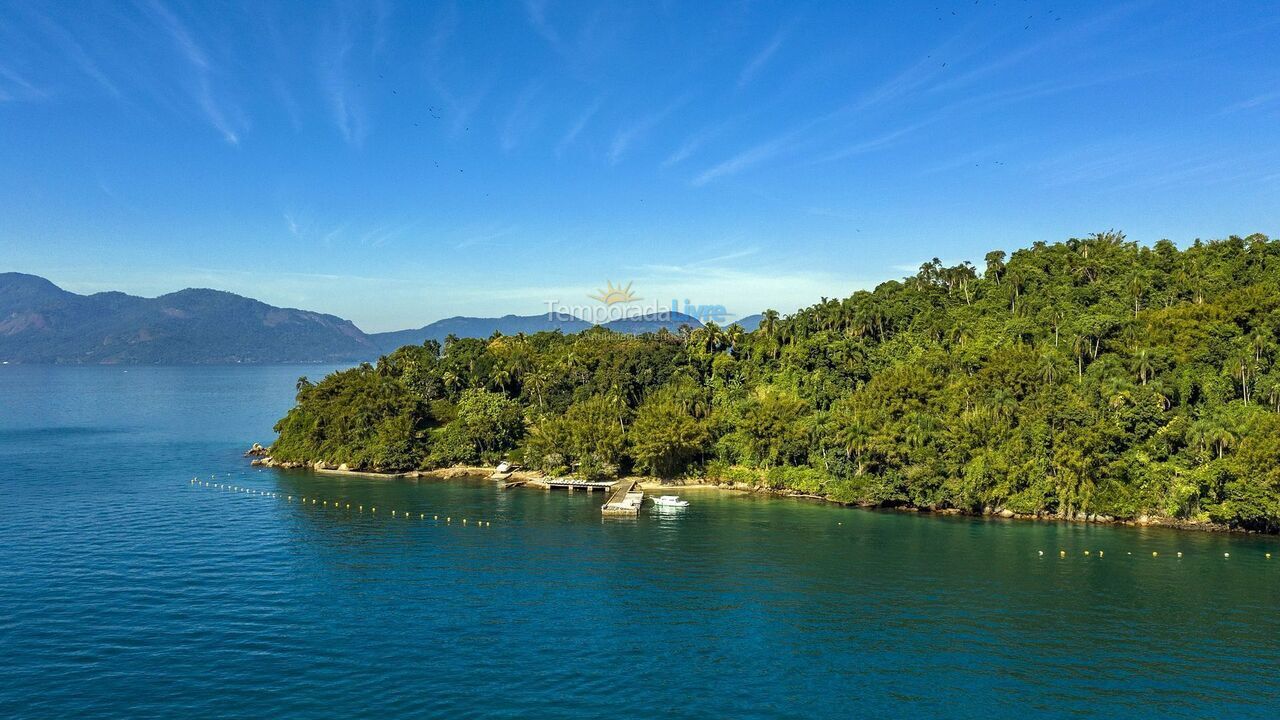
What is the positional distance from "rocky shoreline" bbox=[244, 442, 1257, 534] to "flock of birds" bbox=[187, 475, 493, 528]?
17.1m

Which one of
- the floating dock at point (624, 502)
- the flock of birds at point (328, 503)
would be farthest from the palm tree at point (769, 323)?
the flock of birds at point (328, 503)

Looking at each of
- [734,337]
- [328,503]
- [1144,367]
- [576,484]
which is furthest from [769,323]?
[328,503]

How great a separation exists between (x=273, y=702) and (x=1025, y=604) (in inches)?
2019

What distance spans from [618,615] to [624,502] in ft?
122

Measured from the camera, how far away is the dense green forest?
81.1 m

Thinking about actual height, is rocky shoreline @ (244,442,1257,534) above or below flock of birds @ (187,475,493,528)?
above

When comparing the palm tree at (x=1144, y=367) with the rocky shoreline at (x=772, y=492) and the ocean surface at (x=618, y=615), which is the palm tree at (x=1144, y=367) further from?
the ocean surface at (x=618, y=615)

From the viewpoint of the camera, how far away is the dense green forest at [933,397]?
81.1 metres

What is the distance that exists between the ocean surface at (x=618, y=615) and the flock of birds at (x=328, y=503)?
115cm

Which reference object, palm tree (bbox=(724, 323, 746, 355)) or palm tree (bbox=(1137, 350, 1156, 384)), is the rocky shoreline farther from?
palm tree (bbox=(724, 323, 746, 355))

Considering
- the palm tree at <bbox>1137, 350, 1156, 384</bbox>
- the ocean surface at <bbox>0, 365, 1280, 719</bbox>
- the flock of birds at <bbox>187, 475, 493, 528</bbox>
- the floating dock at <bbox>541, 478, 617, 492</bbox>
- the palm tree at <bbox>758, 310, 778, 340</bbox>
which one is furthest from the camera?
the palm tree at <bbox>758, 310, 778, 340</bbox>

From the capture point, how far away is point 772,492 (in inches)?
4026

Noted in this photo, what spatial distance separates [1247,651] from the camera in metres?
47.7

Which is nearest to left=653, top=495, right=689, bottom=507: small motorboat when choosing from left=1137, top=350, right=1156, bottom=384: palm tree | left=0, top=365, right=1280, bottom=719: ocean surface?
left=0, top=365, right=1280, bottom=719: ocean surface
